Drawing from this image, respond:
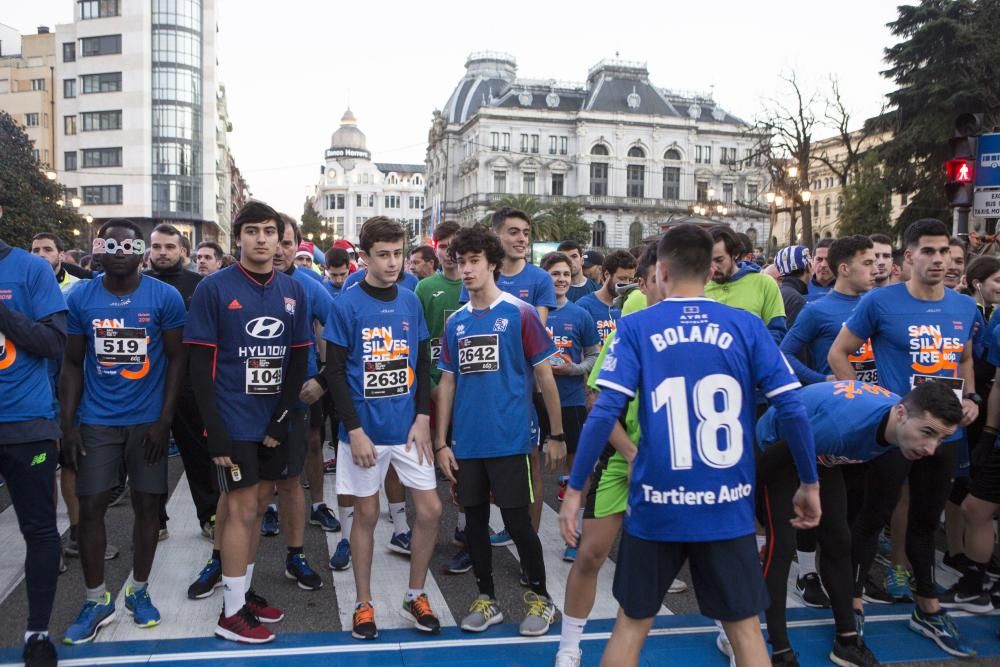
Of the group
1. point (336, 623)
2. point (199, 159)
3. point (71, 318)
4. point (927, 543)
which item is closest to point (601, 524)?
point (336, 623)

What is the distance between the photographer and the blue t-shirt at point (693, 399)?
312cm

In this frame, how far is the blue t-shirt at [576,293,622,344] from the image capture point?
291 inches

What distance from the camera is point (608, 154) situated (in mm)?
103188

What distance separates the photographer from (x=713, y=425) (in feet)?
10.3

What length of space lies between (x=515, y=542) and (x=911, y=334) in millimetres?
2727

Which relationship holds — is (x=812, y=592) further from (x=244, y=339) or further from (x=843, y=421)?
(x=244, y=339)

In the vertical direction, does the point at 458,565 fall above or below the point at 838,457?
below

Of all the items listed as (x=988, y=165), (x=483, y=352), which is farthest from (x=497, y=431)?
(x=988, y=165)

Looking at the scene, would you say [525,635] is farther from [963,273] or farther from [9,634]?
[963,273]

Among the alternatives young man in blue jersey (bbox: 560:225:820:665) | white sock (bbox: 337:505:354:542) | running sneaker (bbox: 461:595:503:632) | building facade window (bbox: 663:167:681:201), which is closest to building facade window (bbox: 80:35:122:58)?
white sock (bbox: 337:505:354:542)

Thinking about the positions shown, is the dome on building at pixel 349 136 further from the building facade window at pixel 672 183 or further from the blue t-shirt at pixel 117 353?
the blue t-shirt at pixel 117 353

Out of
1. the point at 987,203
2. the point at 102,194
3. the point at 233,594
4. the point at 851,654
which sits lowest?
the point at 851,654

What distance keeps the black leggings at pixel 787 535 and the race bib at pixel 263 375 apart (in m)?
2.68

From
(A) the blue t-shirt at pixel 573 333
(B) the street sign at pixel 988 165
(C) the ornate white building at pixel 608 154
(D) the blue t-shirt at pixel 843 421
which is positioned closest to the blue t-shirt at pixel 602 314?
(A) the blue t-shirt at pixel 573 333
